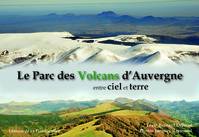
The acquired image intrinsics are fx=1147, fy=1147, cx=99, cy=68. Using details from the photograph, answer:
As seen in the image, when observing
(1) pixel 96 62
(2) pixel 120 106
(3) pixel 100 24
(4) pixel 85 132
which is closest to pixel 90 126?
(4) pixel 85 132

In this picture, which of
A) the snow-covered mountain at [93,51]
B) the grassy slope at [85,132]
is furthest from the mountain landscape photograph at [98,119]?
the snow-covered mountain at [93,51]

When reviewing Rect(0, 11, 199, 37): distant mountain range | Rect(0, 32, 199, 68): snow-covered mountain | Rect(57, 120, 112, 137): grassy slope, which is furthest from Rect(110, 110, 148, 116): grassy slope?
Rect(0, 11, 199, 37): distant mountain range

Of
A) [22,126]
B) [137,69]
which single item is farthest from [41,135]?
[137,69]

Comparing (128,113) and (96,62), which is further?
(128,113)

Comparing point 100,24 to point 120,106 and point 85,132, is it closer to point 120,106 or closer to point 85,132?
point 120,106

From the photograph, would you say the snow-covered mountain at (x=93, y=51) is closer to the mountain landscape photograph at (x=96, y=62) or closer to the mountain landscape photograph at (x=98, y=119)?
the mountain landscape photograph at (x=96, y=62)

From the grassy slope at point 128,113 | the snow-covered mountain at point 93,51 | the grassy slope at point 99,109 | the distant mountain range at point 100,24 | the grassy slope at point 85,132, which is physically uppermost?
the distant mountain range at point 100,24

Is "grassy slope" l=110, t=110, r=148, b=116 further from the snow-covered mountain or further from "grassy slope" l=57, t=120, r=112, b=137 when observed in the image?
the snow-covered mountain
